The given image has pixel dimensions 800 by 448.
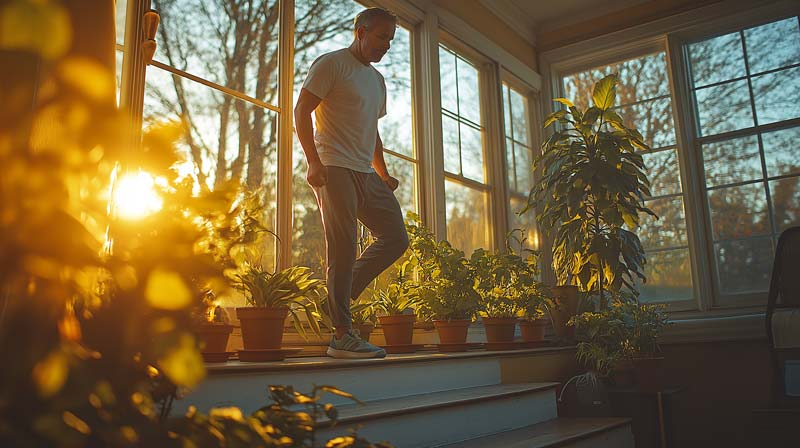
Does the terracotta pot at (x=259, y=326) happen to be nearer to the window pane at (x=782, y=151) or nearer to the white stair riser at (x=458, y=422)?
the white stair riser at (x=458, y=422)

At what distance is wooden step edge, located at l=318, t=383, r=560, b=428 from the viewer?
1.89 metres

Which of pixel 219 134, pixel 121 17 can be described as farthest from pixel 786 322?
pixel 121 17

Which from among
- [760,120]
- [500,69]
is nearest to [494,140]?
[500,69]

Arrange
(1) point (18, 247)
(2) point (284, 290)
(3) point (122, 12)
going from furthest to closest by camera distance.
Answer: (3) point (122, 12), (2) point (284, 290), (1) point (18, 247)

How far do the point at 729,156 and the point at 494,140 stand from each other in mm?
1795

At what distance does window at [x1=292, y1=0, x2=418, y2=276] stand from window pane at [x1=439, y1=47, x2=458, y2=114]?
1.22 feet

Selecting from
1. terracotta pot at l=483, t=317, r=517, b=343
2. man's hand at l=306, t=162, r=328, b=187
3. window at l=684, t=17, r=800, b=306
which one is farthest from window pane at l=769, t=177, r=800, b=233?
man's hand at l=306, t=162, r=328, b=187

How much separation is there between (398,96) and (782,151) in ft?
9.38

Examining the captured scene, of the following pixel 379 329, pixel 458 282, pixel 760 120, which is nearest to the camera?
pixel 458 282

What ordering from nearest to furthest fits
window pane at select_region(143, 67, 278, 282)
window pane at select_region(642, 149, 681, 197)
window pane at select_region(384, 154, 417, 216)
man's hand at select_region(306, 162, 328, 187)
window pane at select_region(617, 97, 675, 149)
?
man's hand at select_region(306, 162, 328, 187) → window pane at select_region(143, 67, 278, 282) → window pane at select_region(384, 154, 417, 216) → window pane at select_region(642, 149, 681, 197) → window pane at select_region(617, 97, 675, 149)

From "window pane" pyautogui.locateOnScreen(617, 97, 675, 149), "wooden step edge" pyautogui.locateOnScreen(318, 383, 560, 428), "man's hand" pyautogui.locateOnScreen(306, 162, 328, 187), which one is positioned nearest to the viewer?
"wooden step edge" pyautogui.locateOnScreen(318, 383, 560, 428)

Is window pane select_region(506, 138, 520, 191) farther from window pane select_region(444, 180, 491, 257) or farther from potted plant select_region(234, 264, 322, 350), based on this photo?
potted plant select_region(234, 264, 322, 350)

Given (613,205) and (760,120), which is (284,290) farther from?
(760,120)

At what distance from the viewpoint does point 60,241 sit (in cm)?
64
